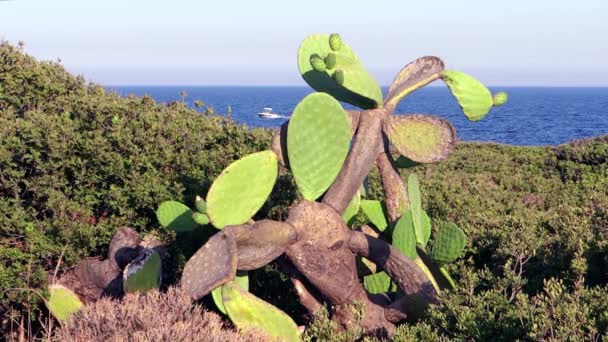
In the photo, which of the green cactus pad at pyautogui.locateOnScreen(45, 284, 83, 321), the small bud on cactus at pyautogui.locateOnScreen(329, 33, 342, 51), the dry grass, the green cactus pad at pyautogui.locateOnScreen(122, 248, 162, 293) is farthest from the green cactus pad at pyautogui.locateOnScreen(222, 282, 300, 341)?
the small bud on cactus at pyautogui.locateOnScreen(329, 33, 342, 51)

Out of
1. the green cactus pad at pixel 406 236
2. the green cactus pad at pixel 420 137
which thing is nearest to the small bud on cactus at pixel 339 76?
the green cactus pad at pixel 420 137

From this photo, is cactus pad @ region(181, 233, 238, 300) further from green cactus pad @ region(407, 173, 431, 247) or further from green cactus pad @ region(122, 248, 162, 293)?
green cactus pad @ region(407, 173, 431, 247)

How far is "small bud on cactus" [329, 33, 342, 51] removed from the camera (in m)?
4.49

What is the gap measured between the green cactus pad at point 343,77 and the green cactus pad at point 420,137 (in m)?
0.21

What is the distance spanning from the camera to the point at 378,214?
506 centimetres

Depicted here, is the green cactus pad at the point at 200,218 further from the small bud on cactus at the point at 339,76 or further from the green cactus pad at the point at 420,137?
the green cactus pad at the point at 420,137

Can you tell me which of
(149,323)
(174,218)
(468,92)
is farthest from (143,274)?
(468,92)

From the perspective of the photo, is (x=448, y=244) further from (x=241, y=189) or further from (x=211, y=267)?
(x=211, y=267)

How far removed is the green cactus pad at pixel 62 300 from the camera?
4906mm

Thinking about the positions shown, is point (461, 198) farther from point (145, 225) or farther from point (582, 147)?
point (582, 147)

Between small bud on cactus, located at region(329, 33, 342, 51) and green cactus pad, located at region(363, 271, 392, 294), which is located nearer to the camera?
small bud on cactus, located at region(329, 33, 342, 51)

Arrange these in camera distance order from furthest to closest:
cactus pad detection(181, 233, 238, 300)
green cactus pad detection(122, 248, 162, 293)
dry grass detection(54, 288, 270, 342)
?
1. green cactus pad detection(122, 248, 162, 293)
2. cactus pad detection(181, 233, 238, 300)
3. dry grass detection(54, 288, 270, 342)

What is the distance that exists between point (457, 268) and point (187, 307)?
7.89ft

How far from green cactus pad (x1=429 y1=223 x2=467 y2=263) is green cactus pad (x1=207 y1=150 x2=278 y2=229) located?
1.29 metres
